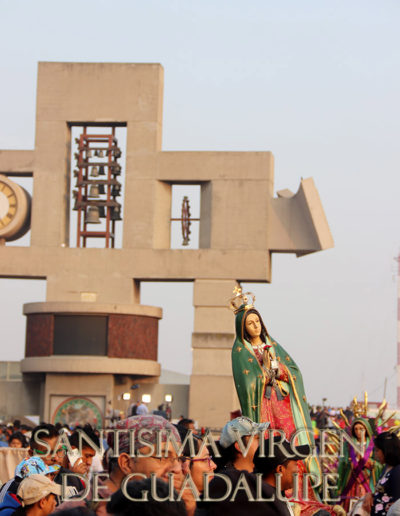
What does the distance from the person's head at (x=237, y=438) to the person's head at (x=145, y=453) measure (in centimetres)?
122

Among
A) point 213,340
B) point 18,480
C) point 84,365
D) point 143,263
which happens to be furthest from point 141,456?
point 143,263

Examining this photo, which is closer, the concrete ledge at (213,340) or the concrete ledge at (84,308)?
the concrete ledge at (213,340)

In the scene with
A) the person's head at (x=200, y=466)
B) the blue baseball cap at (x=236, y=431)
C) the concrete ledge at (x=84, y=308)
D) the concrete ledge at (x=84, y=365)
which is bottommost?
the concrete ledge at (x=84, y=365)

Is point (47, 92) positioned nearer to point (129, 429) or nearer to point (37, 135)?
point (37, 135)

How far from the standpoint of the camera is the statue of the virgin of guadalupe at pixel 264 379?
14.6 metres

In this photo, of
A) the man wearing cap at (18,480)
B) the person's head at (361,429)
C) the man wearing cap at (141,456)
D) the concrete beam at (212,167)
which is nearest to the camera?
the man wearing cap at (141,456)

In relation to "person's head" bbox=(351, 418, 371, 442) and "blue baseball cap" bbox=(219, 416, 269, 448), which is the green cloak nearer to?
"person's head" bbox=(351, 418, 371, 442)

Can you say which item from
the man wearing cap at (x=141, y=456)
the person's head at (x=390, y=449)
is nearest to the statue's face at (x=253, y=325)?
the person's head at (x=390, y=449)

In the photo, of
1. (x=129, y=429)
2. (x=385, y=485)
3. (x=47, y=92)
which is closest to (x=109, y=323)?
(x=47, y=92)

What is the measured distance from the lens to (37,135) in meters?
42.8

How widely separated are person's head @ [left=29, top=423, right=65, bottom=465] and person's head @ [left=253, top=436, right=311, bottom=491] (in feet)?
11.0

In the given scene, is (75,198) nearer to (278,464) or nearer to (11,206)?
(11,206)

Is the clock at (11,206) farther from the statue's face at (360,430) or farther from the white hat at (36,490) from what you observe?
the white hat at (36,490)

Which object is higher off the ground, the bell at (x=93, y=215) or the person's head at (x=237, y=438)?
the bell at (x=93, y=215)
